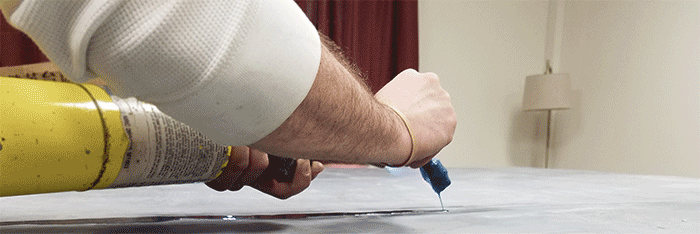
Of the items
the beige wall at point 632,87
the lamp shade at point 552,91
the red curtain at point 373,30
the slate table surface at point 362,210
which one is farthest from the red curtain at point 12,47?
the beige wall at point 632,87

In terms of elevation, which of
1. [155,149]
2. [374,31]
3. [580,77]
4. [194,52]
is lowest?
[580,77]

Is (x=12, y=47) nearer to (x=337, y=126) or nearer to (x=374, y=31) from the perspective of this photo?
(x=374, y=31)

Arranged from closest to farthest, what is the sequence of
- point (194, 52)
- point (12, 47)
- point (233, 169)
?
point (194, 52), point (233, 169), point (12, 47)

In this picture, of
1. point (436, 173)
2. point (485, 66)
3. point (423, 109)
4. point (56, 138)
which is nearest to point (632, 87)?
point (485, 66)

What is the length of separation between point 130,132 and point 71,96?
0.06 meters

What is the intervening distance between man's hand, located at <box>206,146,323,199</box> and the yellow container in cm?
13

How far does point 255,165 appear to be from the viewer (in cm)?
58

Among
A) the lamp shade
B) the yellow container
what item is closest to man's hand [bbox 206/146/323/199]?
the yellow container

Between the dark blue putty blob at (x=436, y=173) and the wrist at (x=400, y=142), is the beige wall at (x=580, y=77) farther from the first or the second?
the wrist at (x=400, y=142)

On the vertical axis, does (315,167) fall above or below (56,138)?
below

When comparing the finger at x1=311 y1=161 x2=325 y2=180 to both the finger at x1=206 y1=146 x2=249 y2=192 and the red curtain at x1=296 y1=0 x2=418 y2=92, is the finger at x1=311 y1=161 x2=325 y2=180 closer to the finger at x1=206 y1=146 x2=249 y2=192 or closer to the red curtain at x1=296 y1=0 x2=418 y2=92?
the finger at x1=206 y1=146 x2=249 y2=192

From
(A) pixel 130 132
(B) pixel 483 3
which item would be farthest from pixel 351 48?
(A) pixel 130 132

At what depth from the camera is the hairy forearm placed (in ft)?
1.26

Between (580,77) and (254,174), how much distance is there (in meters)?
2.86
